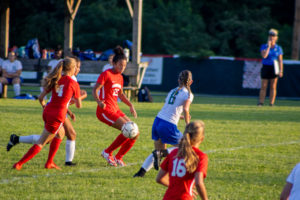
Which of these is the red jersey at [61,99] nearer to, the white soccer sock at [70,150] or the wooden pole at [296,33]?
the white soccer sock at [70,150]

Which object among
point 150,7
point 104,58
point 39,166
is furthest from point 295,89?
point 150,7

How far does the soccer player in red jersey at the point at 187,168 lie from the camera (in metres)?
4.27

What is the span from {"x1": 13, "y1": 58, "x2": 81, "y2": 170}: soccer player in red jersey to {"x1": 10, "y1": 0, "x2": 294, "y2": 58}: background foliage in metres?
34.7

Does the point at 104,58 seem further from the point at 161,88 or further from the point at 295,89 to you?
the point at 295,89

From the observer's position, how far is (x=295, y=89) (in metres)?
25.9

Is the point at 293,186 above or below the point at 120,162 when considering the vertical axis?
above

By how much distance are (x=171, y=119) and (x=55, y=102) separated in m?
1.58

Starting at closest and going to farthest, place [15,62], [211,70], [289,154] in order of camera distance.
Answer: [289,154], [15,62], [211,70]

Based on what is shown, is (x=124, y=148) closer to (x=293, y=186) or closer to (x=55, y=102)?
(x=55, y=102)

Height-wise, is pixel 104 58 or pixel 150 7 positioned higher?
pixel 150 7

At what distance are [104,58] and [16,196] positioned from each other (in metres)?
16.9

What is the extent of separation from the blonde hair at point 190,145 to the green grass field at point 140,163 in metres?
1.82

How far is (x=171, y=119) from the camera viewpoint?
24.1 feet

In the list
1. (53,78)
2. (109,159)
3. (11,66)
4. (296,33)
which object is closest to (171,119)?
(109,159)
